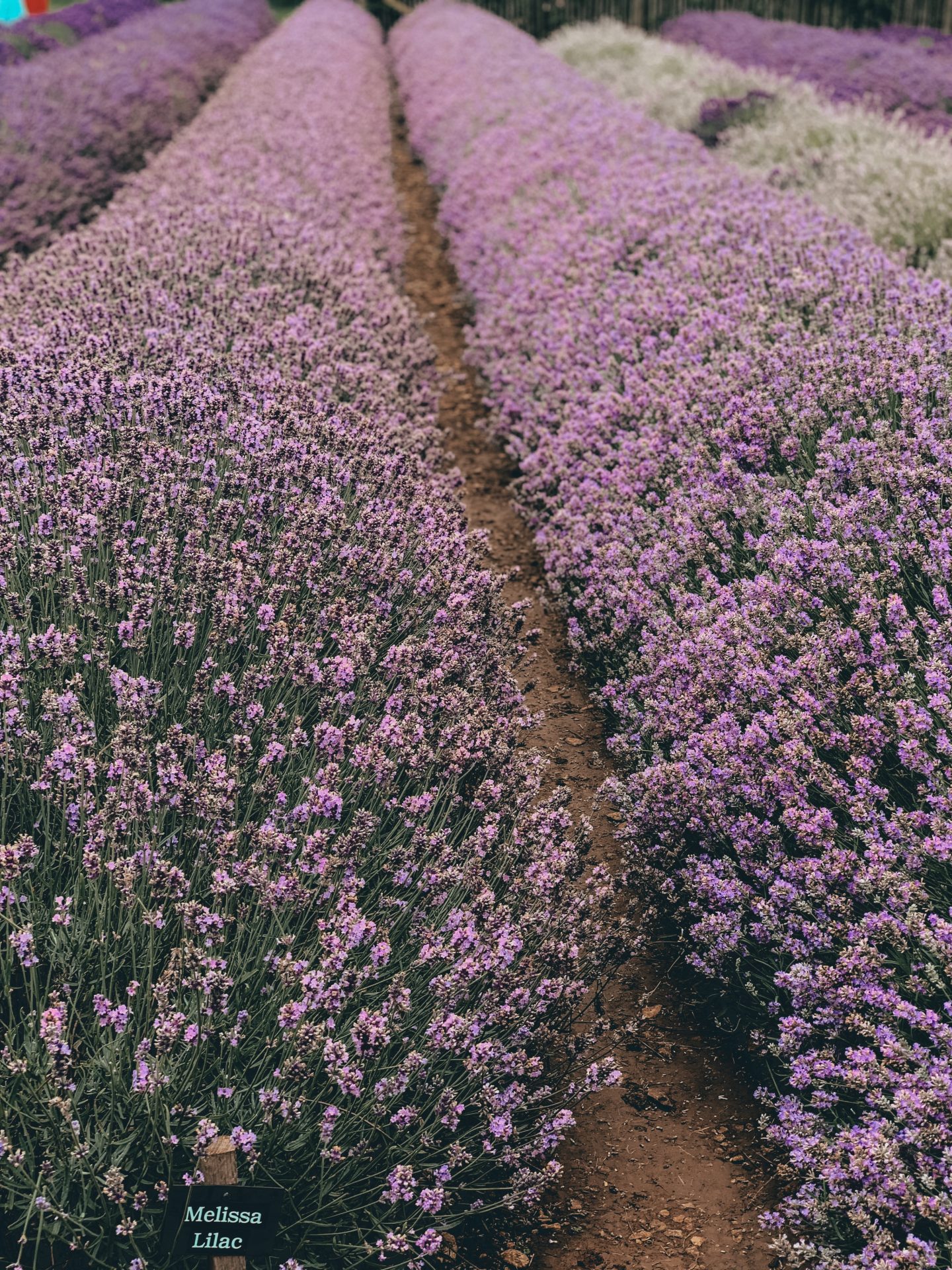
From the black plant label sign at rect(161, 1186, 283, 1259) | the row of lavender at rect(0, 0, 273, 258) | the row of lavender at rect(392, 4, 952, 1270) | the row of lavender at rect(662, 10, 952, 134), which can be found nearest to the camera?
the black plant label sign at rect(161, 1186, 283, 1259)

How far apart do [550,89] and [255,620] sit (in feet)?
33.4

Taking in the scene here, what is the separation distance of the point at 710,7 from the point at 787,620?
1119 inches

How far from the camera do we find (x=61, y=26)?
2186cm

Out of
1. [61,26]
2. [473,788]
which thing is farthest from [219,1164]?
[61,26]

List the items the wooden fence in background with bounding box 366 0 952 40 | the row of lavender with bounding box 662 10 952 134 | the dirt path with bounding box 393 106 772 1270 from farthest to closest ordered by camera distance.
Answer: the wooden fence in background with bounding box 366 0 952 40
the row of lavender with bounding box 662 10 952 134
the dirt path with bounding box 393 106 772 1270

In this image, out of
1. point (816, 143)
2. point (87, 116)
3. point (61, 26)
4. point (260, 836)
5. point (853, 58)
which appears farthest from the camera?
point (61, 26)

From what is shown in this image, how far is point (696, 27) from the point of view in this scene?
2209 cm

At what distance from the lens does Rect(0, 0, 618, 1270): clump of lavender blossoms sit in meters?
2.09

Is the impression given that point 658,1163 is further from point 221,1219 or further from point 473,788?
point 221,1219

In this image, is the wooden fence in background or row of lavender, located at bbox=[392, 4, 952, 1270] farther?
the wooden fence in background

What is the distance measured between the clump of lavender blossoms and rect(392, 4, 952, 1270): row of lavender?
454 millimetres

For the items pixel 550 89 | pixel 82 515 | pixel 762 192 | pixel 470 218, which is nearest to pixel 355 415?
pixel 82 515

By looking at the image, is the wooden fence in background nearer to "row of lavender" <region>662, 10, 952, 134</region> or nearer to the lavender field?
"row of lavender" <region>662, 10, 952, 134</region>

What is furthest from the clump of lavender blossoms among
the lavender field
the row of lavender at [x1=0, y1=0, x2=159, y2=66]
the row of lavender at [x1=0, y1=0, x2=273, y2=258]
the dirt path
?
the row of lavender at [x1=0, y1=0, x2=159, y2=66]
